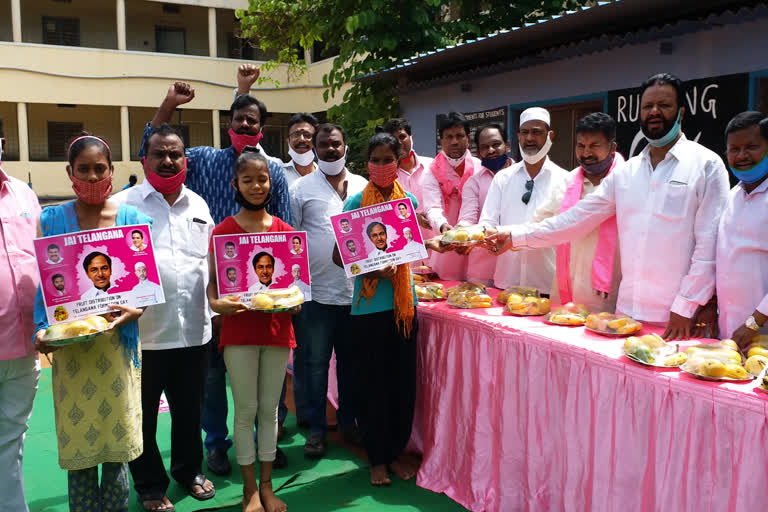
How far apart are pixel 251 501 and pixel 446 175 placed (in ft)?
9.34

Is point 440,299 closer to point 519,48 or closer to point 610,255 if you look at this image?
point 610,255

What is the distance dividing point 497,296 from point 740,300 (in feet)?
4.86

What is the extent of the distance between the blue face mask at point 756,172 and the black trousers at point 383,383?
1.92 meters

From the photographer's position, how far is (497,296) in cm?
398

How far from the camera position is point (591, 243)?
372cm

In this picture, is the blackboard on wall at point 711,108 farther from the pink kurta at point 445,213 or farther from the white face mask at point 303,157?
the white face mask at point 303,157

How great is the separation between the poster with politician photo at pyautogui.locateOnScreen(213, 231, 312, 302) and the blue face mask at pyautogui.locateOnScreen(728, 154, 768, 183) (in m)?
2.07

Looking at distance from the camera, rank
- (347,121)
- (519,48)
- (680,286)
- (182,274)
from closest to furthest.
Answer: (680,286) < (182,274) < (519,48) < (347,121)

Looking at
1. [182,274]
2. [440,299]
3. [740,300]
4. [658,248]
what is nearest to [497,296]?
[440,299]

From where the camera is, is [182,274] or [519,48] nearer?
[182,274]

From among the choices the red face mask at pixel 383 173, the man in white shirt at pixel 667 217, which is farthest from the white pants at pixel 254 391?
the man in white shirt at pixel 667 217

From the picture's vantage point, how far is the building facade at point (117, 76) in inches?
798

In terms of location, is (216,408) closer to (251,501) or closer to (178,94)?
(251,501)

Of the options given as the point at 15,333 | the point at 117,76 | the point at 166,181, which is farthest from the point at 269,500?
the point at 117,76
